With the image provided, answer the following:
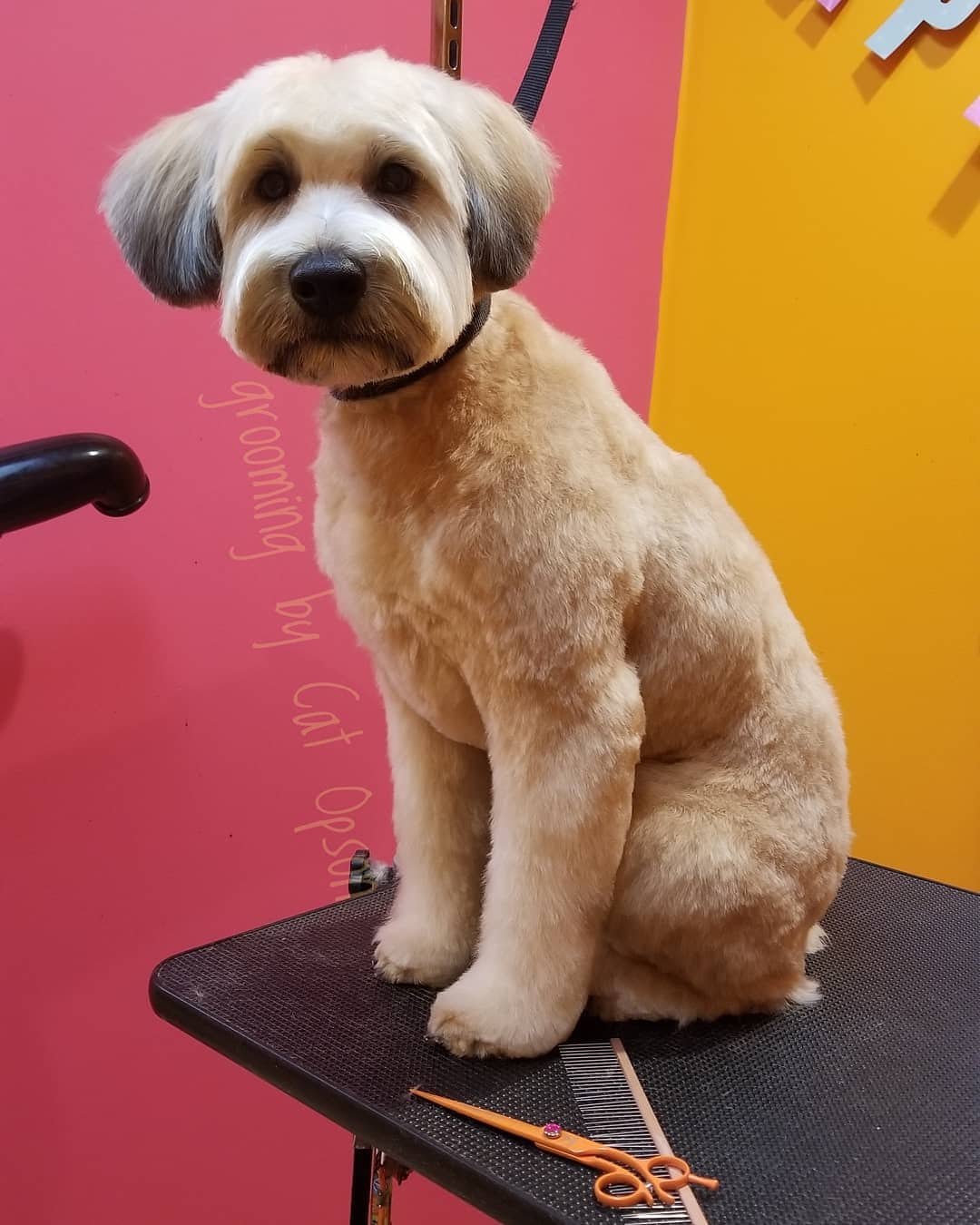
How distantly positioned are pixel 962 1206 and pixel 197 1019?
0.71m

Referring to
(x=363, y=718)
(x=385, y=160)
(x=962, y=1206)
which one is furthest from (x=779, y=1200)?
(x=363, y=718)

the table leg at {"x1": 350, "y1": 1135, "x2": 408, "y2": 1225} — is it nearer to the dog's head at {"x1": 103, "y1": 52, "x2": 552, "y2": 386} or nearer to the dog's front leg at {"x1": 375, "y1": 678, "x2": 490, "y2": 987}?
the dog's front leg at {"x1": 375, "y1": 678, "x2": 490, "y2": 987}

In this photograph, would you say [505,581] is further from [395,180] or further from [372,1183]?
[372,1183]

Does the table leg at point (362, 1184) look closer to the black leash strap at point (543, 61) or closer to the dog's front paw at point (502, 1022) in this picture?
the dog's front paw at point (502, 1022)

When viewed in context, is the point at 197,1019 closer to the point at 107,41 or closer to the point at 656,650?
the point at 656,650

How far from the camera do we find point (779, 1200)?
2.77 feet

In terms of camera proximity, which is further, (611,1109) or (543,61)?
(543,61)

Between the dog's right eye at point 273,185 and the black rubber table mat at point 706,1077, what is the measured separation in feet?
2.54

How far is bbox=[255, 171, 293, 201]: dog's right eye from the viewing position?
899 mm

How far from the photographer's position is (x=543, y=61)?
42.9 inches

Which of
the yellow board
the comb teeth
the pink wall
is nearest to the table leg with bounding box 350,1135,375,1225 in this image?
the comb teeth

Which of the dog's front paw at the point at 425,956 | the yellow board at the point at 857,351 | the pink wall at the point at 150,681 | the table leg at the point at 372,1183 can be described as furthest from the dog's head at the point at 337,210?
the yellow board at the point at 857,351

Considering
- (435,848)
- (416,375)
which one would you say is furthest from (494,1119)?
(416,375)

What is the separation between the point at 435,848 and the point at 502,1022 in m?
0.23
